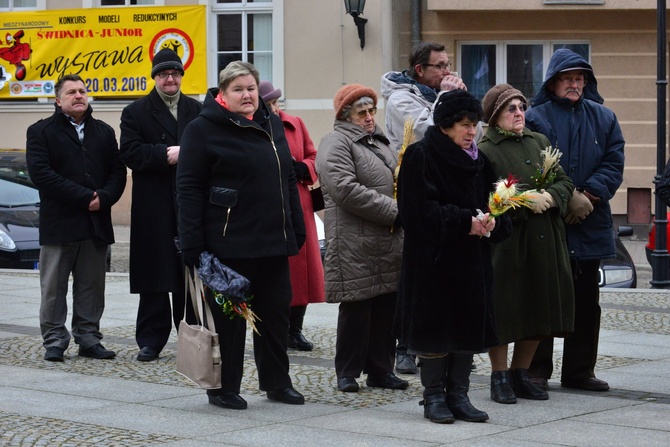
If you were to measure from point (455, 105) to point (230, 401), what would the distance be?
6.73 ft

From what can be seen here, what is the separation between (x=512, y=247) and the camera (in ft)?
24.6

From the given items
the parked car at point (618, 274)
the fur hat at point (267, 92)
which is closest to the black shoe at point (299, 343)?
the fur hat at point (267, 92)

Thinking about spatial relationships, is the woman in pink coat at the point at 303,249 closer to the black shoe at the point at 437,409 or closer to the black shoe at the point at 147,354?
the black shoe at the point at 147,354

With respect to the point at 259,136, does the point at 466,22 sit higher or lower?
higher

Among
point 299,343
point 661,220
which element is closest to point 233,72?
point 299,343

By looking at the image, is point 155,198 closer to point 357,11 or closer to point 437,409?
point 437,409

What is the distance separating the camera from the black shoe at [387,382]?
7953 mm

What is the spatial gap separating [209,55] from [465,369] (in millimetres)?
17869

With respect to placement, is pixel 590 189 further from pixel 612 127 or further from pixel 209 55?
pixel 209 55

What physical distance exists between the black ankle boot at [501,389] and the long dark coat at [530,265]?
231 millimetres

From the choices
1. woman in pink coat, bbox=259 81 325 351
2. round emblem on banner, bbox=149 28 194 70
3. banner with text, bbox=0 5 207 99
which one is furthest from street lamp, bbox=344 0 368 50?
woman in pink coat, bbox=259 81 325 351

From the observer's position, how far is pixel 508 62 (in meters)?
23.8

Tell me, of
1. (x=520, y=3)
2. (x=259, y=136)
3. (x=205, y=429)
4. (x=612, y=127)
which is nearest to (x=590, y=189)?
(x=612, y=127)

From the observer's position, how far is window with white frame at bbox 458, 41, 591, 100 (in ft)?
77.4
